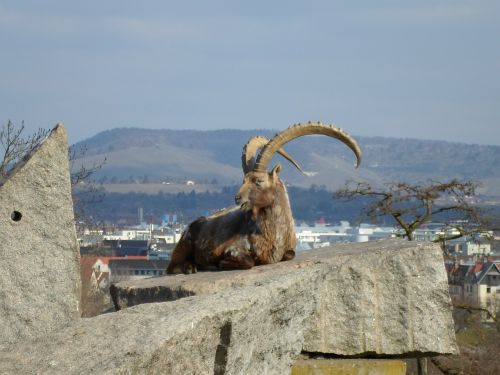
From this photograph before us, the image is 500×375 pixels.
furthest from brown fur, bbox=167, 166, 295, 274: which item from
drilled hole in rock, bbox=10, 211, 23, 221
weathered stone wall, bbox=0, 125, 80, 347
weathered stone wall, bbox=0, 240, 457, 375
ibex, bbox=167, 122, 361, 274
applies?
drilled hole in rock, bbox=10, 211, 23, 221

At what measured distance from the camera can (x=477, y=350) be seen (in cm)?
3538

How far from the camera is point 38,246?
1202cm

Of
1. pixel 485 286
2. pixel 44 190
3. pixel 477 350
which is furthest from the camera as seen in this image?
pixel 485 286

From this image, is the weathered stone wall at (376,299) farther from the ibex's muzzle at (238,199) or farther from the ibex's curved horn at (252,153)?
the ibex's curved horn at (252,153)

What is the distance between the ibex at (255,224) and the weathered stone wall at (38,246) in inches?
85.1

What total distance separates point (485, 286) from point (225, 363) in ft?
309

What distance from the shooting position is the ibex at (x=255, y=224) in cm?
1380

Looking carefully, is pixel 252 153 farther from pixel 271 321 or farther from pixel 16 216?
pixel 271 321

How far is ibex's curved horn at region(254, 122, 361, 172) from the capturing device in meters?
14.1

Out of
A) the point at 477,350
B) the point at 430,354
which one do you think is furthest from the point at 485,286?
the point at 430,354

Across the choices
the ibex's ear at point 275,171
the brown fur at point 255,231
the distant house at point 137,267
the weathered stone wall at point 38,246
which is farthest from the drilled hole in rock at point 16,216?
the distant house at point 137,267

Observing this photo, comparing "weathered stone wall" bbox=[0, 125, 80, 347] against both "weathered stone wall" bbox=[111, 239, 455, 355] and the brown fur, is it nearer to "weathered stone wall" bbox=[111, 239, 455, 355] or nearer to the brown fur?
"weathered stone wall" bbox=[111, 239, 455, 355]

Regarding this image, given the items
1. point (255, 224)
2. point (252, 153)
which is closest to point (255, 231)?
point (255, 224)

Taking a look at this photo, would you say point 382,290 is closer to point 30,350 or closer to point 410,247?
point 410,247
